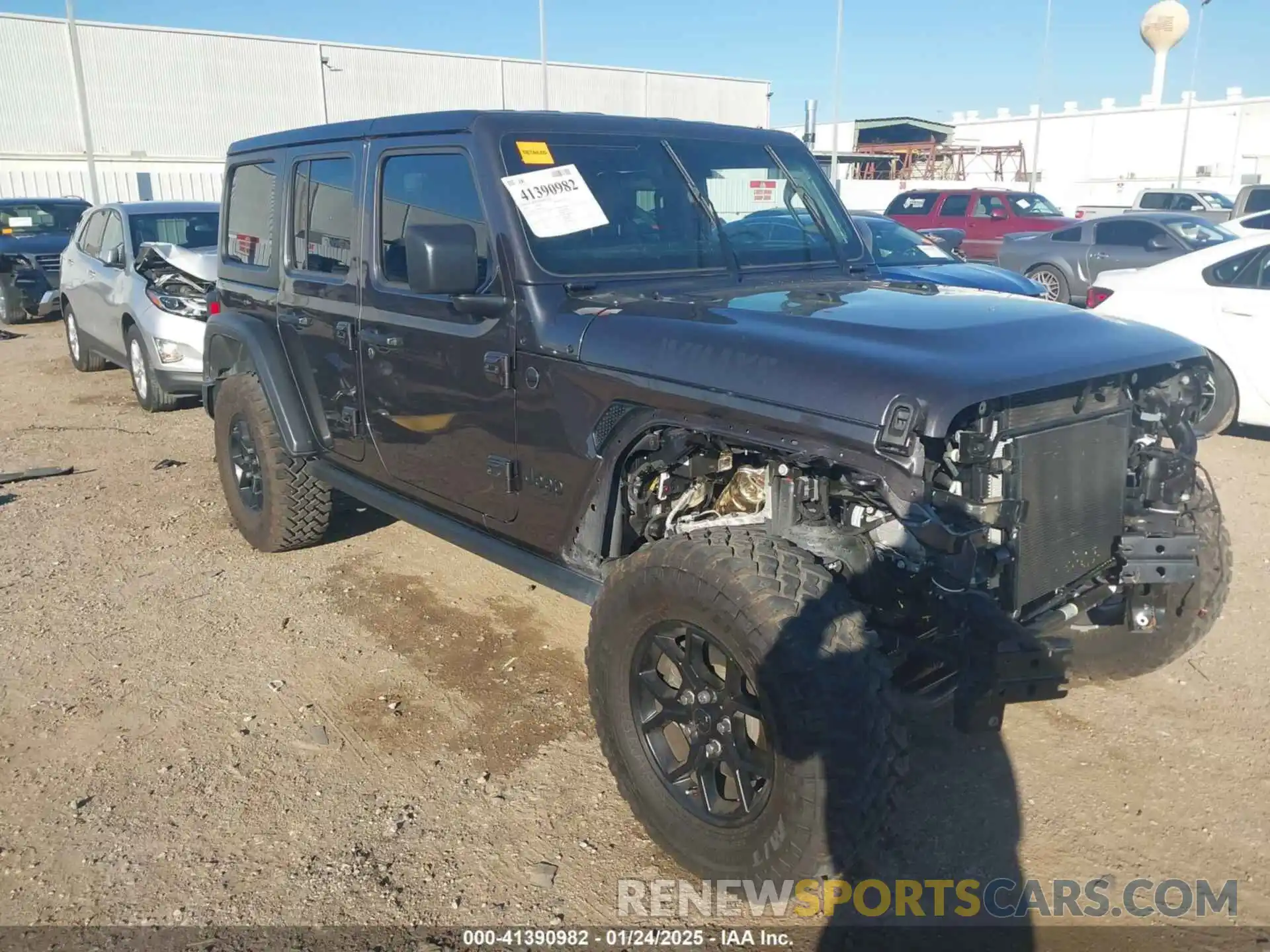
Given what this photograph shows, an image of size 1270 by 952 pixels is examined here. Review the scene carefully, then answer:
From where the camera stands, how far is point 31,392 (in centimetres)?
1010

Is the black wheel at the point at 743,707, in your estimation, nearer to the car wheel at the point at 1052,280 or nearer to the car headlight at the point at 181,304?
the car headlight at the point at 181,304

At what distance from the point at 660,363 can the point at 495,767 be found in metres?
1.57

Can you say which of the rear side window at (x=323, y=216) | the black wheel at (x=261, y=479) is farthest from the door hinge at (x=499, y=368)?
the black wheel at (x=261, y=479)

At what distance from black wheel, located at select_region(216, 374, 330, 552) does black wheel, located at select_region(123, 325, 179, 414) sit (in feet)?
11.6

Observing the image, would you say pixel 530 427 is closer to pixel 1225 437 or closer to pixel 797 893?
pixel 797 893

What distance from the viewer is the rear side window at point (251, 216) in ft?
16.3

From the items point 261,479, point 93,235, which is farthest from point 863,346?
point 93,235

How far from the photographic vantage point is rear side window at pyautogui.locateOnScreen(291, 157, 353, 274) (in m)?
4.32

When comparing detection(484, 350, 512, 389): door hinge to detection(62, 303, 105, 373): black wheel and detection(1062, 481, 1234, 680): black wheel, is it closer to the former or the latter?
detection(1062, 481, 1234, 680): black wheel

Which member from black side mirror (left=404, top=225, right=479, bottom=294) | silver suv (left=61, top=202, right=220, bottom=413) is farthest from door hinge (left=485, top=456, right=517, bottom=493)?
silver suv (left=61, top=202, right=220, bottom=413)

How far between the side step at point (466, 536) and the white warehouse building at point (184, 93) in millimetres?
27460

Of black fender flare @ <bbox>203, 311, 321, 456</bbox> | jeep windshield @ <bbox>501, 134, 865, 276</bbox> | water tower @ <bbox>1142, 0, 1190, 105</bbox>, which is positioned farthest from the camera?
water tower @ <bbox>1142, 0, 1190, 105</bbox>

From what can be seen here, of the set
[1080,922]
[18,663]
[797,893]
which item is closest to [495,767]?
[797,893]

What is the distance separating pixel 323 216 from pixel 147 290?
16.2ft
